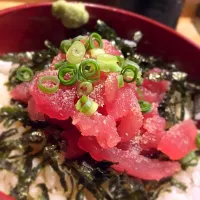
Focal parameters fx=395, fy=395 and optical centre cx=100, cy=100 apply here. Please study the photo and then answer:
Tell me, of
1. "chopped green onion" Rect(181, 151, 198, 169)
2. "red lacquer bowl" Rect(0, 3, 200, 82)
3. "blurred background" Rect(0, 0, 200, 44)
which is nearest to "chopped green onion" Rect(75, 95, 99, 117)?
"chopped green onion" Rect(181, 151, 198, 169)

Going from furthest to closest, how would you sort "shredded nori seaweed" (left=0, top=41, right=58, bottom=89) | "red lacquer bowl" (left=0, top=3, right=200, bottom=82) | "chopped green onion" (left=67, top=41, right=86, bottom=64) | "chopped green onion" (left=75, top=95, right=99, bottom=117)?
1. "red lacquer bowl" (left=0, top=3, right=200, bottom=82)
2. "shredded nori seaweed" (left=0, top=41, right=58, bottom=89)
3. "chopped green onion" (left=67, top=41, right=86, bottom=64)
4. "chopped green onion" (left=75, top=95, right=99, bottom=117)

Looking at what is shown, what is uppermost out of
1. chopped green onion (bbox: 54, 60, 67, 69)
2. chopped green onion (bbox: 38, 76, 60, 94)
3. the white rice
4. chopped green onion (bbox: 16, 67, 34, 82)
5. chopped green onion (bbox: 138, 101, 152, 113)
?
chopped green onion (bbox: 54, 60, 67, 69)

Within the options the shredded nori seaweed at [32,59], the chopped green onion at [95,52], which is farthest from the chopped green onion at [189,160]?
the shredded nori seaweed at [32,59]

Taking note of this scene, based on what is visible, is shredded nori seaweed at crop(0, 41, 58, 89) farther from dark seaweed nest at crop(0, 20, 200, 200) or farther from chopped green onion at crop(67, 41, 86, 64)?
chopped green onion at crop(67, 41, 86, 64)

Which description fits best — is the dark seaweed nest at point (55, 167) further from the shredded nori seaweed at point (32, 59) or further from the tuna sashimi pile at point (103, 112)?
the shredded nori seaweed at point (32, 59)

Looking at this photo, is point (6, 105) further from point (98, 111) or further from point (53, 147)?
point (98, 111)

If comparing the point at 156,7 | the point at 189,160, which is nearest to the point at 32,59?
the point at 189,160

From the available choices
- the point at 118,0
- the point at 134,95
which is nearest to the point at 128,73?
the point at 134,95

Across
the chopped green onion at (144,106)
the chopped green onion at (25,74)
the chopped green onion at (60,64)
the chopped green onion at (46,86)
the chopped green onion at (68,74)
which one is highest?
the chopped green onion at (68,74)
